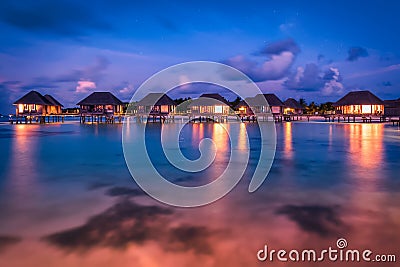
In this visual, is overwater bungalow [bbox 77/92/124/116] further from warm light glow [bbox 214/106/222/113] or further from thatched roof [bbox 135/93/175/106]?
warm light glow [bbox 214/106/222/113]

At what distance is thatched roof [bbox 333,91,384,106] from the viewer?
142 ft

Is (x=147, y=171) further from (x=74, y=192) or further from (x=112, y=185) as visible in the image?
(x=74, y=192)

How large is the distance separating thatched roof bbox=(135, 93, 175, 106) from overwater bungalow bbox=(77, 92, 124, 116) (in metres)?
3.84

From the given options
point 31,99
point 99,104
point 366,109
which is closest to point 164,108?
point 99,104

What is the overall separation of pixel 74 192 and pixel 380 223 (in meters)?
5.90

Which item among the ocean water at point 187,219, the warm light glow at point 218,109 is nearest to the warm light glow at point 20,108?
the warm light glow at point 218,109

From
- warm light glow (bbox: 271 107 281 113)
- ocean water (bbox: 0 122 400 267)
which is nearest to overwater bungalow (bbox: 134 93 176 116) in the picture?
warm light glow (bbox: 271 107 281 113)

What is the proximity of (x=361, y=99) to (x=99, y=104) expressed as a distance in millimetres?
37952

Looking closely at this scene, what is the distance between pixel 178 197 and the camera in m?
6.28

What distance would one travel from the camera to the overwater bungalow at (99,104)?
4353cm

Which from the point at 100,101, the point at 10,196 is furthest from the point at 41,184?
the point at 100,101

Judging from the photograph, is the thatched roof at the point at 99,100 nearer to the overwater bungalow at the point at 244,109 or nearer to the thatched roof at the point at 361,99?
the overwater bungalow at the point at 244,109

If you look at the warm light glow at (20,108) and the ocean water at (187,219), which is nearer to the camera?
the ocean water at (187,219)

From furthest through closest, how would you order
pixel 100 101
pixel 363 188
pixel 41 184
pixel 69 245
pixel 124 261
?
pixel 100 101 → pixel 41 184 → pixel 363 188 → pixel 69 245 → pixel 124 261
